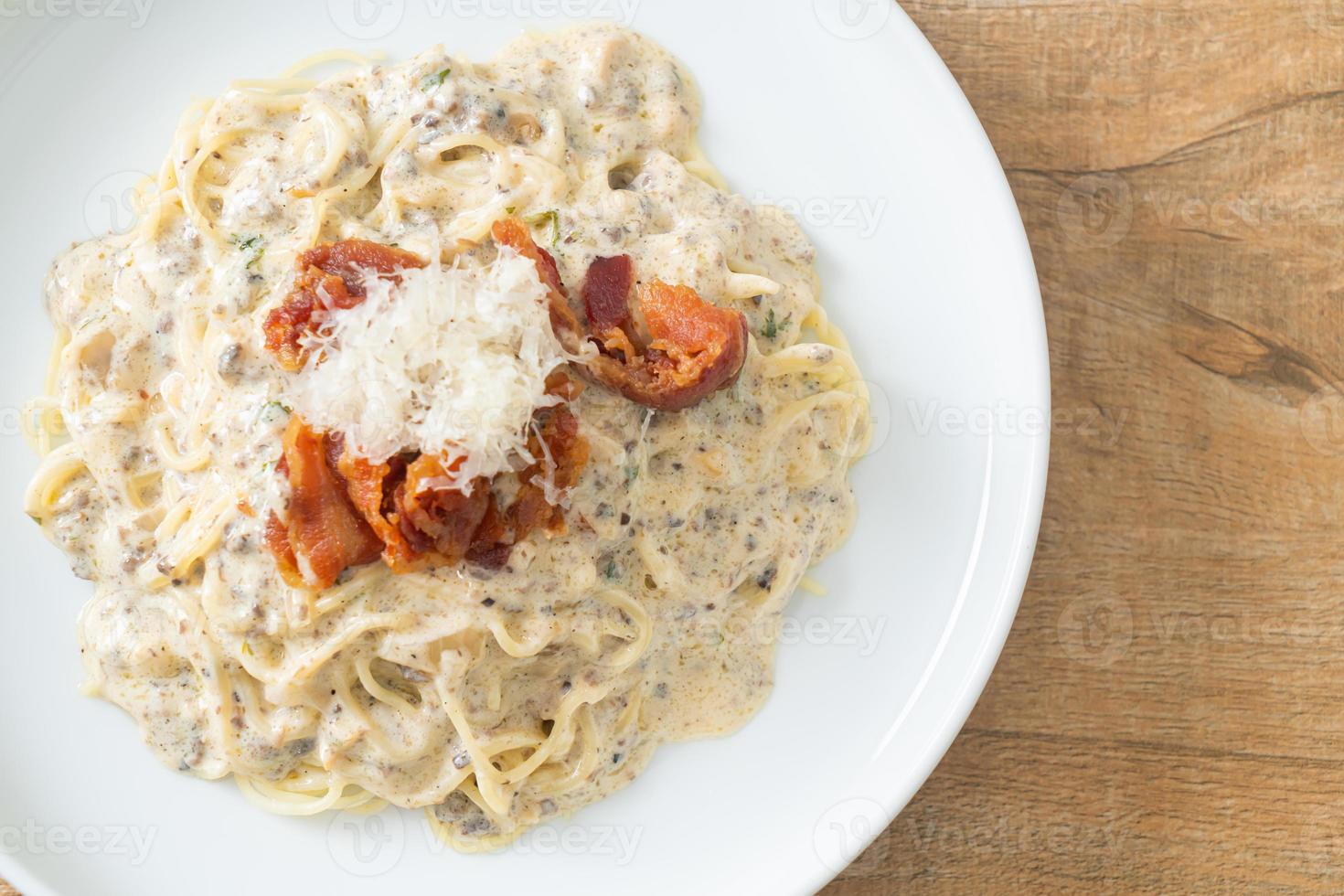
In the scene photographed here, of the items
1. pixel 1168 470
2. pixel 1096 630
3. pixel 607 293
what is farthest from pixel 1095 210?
pixel 607 293

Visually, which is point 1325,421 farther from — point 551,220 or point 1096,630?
point 551,220

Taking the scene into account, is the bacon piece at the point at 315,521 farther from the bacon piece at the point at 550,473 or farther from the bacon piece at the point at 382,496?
the bacon piece at the point at 550,473

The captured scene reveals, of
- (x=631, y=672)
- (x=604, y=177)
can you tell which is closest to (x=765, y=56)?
(x=604, y=177)

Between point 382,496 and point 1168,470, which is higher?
point 382,496

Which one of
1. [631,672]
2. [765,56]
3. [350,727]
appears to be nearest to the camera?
[350,727]

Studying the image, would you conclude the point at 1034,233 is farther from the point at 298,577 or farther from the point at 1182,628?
the point at 298,577

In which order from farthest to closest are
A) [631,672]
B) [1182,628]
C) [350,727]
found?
[1182,628] < [631,672] < [350,727]

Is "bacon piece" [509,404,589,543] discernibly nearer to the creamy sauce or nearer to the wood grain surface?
the creamy sauce
